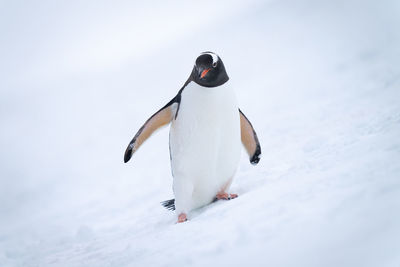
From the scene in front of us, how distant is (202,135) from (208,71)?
195mm

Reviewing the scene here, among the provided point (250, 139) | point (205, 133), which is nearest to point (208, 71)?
point (205, 133)

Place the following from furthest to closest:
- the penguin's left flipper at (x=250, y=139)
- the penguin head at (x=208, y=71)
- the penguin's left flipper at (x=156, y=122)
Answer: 1. the penguin's left flipper at (x=250, y=139)
2. the penguin's left flipper at (x=156, y=122)
3. the penguin head at (x=208, y=71)

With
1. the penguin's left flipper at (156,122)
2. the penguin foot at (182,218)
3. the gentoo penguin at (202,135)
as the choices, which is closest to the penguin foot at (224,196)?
the gentoo penguin at (202,135)

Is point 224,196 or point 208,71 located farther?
point 224,196

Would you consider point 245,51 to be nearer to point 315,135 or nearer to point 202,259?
point 315,135

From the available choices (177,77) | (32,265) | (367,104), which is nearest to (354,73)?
(367,104)

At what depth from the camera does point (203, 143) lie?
1.28m

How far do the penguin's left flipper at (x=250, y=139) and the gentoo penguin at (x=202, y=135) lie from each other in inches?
5.6

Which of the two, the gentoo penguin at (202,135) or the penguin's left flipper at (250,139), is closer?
the gentoo penguin at (202,135)

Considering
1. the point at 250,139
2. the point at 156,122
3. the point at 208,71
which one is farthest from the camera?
the point at 250,139

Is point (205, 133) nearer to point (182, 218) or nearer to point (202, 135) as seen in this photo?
point (202, 135)

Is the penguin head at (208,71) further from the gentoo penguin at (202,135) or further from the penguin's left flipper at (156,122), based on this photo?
the penguin's left flipper at (156,122)

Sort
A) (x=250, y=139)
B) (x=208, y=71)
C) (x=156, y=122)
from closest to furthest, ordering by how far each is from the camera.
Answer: (x=208, y=71) < (x=156, y=122) < (x=250, y=139)

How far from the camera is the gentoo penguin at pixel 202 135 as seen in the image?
126 cm
